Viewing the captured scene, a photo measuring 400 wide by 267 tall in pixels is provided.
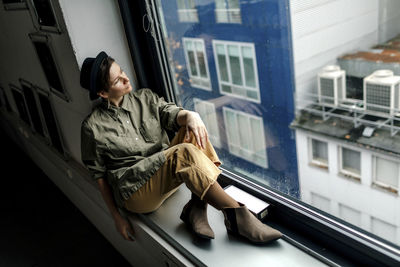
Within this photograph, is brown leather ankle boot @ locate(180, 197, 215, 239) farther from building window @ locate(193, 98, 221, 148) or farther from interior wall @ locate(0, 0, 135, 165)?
interior wall @ locate(0, 0, 135, 165)

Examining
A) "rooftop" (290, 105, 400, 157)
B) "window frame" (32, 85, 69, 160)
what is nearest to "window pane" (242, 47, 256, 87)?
"rooftop" (290, 105, 400, 157)

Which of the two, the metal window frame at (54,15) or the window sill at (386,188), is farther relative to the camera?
the metal window frame at (54,15)

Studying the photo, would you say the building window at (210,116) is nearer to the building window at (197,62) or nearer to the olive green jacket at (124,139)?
the building window at (197,62)

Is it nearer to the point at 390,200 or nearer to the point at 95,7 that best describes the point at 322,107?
the point at 390,200

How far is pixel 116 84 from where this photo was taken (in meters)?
1.59

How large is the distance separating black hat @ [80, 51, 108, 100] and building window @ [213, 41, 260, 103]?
0.53 metres

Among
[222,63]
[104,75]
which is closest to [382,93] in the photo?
[222,63]

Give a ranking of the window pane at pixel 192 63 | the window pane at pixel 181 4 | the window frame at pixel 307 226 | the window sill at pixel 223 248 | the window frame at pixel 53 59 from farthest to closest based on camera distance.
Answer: the window frame at pixel 53 59 → the window pane at pixel 192 63 → the window pane at pixel 181 4 → the window sill at pixel 223 248 → the window frame at pixel 307 226

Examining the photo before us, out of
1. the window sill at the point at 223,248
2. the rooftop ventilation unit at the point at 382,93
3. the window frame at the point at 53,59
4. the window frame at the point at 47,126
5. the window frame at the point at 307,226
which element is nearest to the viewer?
the rooftop ventilation unit at the point at 382,93

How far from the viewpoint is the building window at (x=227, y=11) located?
4.60 feet

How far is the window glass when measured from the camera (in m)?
1.07

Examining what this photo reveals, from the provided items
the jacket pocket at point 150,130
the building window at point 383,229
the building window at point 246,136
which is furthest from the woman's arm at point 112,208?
the building window at point 383,229

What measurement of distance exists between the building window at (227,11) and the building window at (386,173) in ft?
2.44

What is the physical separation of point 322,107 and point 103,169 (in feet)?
3.35
